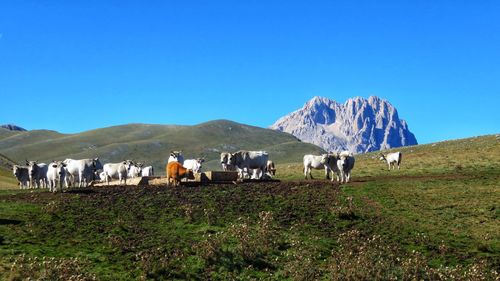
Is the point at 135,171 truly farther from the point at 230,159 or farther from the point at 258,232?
the point at 258,232

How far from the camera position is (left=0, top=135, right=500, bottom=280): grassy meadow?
79.8 ft

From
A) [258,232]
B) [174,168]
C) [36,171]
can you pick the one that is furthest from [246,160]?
[258,232]

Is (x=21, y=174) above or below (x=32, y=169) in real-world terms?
below

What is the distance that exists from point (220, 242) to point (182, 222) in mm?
4814

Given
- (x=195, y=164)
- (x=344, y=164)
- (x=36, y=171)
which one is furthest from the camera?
(x=195, y=164)

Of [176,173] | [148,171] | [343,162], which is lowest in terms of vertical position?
[176,173]

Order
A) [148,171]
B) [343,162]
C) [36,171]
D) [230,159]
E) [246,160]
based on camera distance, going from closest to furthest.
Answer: [343,162], [36,171], [230,159], [246,160], [148,171]

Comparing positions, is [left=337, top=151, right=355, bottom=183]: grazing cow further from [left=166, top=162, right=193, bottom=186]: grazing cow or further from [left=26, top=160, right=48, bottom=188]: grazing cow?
[left=26, top=160, right=48, bottom=188]: grazing cow

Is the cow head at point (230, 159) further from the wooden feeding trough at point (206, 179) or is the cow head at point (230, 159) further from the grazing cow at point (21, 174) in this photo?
the grazing cow at point (21, 174)

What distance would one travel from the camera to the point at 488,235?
30719mm

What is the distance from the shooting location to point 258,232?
1138 inches

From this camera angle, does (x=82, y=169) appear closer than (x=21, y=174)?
Yes

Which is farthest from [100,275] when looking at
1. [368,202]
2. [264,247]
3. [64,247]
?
[368,202]

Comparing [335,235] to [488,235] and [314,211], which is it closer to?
[314,211]
